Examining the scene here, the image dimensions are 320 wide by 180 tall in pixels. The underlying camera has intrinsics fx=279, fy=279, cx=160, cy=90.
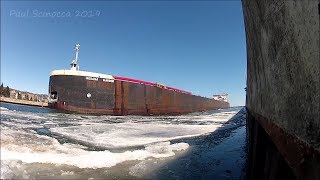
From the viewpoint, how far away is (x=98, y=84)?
81.3ft

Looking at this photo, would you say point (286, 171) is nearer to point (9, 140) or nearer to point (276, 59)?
point (276, 59)

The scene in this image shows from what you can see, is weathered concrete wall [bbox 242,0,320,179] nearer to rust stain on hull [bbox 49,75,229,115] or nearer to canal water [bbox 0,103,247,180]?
canal water [bbox 0,103,247,180]

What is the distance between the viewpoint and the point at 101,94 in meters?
24.7

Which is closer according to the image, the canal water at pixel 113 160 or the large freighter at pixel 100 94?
the canal water at pixel 113 160

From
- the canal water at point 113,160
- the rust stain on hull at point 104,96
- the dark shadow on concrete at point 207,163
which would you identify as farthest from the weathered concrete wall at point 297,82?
the rust stain on hull at point 104,96

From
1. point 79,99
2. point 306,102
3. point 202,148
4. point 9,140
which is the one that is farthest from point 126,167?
point 79,99

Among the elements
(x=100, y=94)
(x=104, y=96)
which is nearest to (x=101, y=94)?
(x=100, y=94)

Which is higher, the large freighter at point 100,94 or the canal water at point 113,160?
the large freighter at point 100,94

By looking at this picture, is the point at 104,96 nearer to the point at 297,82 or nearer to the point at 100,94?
the point at 100,94

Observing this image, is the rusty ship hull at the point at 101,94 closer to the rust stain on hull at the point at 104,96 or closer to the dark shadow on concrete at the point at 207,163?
the rust stain on hull at the point at 104,96

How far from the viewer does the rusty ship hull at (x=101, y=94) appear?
2420 centimetres

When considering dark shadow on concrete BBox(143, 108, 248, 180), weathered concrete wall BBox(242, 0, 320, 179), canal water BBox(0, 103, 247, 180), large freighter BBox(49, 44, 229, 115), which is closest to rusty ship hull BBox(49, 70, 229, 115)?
large freighter BBox(49, 44, 229, 115)

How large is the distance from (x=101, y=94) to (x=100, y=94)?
9cm

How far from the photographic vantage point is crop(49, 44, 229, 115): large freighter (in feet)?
79.5
